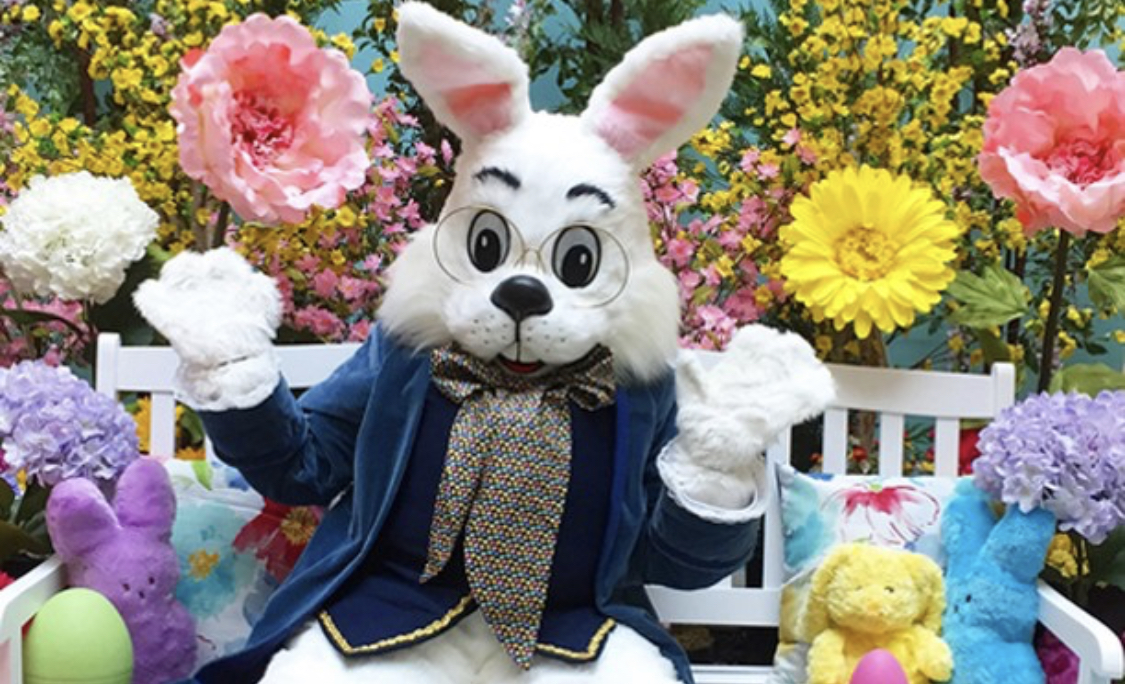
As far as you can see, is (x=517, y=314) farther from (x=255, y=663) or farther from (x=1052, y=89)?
(x=1052, y=89)

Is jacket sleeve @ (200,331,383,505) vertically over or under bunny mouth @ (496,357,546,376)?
under

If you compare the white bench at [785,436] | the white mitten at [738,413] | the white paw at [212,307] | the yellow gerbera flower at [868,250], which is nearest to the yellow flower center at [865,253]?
the yellow gerbera flower at [868,250]

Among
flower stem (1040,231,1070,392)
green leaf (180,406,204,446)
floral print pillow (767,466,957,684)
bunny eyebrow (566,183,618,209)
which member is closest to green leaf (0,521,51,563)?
green leaf (180,406,204,446)

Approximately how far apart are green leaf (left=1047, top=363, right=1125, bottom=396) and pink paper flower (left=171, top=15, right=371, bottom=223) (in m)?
0.87

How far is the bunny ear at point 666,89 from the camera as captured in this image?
1.19m

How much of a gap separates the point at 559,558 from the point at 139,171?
0.76 m

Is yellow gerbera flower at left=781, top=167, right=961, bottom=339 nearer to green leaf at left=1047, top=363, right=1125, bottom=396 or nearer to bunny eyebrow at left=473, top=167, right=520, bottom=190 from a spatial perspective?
green leaf at left=1047, top=363, right=1125, bottom=396

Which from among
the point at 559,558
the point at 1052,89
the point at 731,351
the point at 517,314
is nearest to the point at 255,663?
the point at 559,558

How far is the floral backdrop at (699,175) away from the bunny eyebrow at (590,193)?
0.32 m

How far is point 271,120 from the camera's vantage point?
1398 millimetres

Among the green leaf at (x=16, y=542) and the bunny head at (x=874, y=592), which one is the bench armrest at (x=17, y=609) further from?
the bunny head at (x=874, y=592)

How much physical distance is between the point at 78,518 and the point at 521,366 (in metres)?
0.46

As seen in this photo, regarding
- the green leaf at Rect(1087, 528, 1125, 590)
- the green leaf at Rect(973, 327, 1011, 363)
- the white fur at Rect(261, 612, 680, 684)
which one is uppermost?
the green leaf at Rect(973, 327, 1011, 363)

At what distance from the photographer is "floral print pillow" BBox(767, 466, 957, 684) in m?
1.45
